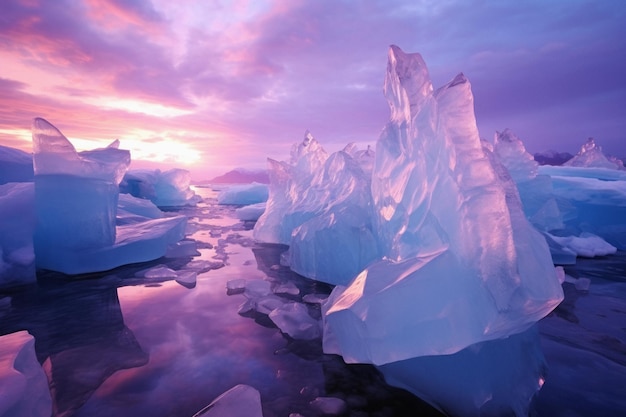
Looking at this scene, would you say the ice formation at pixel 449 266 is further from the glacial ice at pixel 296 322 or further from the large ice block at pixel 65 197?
the large ice block at pixel 65 197

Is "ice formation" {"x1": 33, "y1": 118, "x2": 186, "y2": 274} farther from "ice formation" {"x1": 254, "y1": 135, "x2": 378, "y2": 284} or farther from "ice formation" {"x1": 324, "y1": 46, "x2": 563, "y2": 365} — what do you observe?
"ice formation" {"x1": 324, "y1": 46, "x2": 563, "y2": 365}

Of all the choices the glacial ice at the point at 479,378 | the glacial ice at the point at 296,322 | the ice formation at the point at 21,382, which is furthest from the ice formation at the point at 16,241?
the glacial ice at the point at 479,378

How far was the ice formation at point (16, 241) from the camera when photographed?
12.1 ft

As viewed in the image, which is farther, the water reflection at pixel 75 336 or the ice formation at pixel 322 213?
the ice formation at pixel 322 213

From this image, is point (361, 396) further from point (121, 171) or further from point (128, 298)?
point (121, 171)

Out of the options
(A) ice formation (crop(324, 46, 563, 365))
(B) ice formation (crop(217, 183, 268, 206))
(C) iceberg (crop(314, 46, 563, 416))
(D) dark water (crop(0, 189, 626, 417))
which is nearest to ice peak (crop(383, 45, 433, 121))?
(A) ice formation (crop(324, 46, 563, 365))

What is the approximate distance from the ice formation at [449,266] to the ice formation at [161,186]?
50.5 feet

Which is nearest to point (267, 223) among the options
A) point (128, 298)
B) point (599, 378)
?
point (128, 298)

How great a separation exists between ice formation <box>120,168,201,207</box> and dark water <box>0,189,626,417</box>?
41.8 feet

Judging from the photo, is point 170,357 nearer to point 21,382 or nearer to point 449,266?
point 21,382

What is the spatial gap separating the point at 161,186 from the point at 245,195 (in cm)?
471

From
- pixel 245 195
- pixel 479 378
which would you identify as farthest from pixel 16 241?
pixel 245 195

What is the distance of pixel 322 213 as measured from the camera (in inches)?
202

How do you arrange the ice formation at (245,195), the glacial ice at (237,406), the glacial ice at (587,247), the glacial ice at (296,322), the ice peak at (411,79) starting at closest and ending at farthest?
1. the glacial ice at (237,406)
2. the glacial ice at (296,322)
3. the ice peak at (411,79)
4. the glacial ice at (587,247)
5. the ice formation at (245,195)
